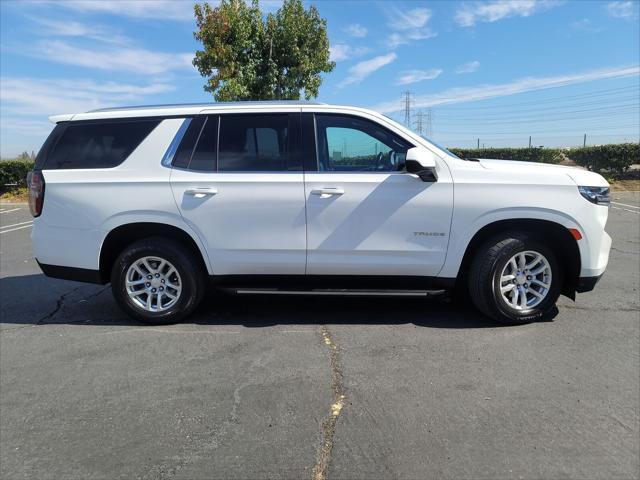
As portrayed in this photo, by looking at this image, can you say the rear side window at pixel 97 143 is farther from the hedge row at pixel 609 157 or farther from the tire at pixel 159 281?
the hedge row at pixel 609 157

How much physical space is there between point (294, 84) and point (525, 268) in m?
12.9

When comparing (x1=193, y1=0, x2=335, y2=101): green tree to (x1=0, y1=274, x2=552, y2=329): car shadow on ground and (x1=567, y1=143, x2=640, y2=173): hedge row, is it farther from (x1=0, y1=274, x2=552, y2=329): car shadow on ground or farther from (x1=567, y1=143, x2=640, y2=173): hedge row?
(x1=567, y1=143, x2=640, y2=173): hedge row

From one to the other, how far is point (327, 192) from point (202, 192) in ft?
3.74

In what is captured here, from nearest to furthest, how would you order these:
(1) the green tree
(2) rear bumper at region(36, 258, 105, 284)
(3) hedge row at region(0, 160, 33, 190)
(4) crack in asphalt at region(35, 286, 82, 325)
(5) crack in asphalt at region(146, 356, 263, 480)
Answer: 1. (5) crack in asphalt at region(146, 356, 263, 480)
2. (2) rear bumper at region(36, 258, 105, 284)
3. (4) crack in asphalt at region(35, 286, 82, 325)
4. (1) the green tree
5. (3) hedge row at region(0, 160, 33, 190)

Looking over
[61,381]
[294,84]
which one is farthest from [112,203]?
[294,84]

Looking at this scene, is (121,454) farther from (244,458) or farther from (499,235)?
(499,235)

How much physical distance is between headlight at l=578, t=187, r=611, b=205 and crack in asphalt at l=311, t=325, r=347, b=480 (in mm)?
Answer: 2570

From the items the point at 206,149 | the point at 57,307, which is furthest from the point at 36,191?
the point at 206,149

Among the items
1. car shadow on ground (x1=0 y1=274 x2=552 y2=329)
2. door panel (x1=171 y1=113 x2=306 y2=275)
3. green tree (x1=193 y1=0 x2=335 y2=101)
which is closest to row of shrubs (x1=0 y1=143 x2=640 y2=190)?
green tree (x1=193 y1=0 x2=335 y2=101)

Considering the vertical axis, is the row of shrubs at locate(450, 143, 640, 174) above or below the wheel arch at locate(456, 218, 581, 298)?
above

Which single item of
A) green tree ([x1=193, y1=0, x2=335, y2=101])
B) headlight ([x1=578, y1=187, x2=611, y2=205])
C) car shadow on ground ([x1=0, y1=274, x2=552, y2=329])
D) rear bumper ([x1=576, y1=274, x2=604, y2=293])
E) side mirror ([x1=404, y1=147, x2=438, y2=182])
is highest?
green tree ([x1=193, y1=0, x2=335, y2=101])

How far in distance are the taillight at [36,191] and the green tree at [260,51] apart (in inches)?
400

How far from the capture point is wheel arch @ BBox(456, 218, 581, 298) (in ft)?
14.0

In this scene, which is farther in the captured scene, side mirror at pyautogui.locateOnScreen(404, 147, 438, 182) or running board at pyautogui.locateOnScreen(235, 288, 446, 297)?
running board at pyautogui.locateOnScreen(235, 288, 446, 297)
